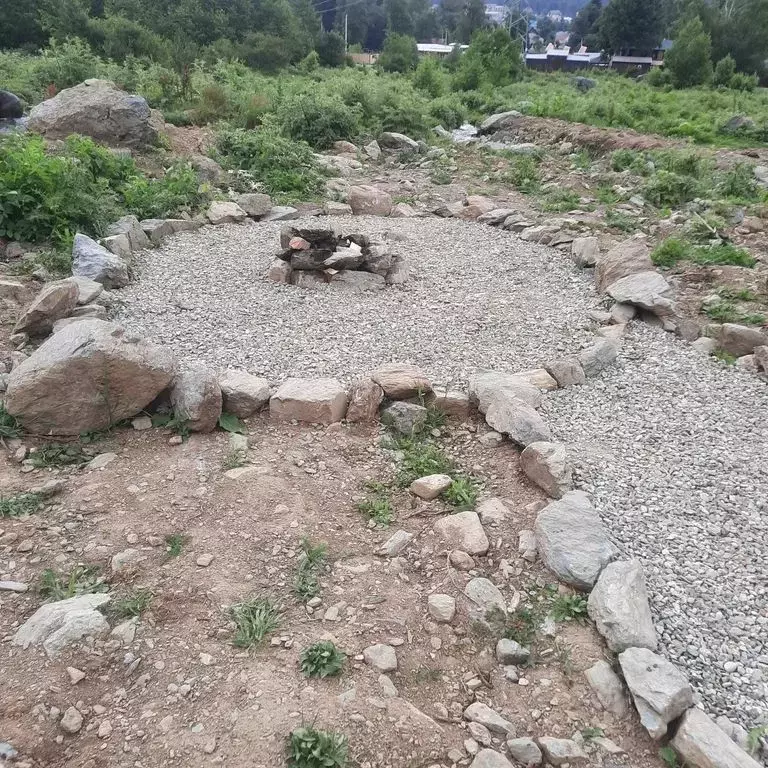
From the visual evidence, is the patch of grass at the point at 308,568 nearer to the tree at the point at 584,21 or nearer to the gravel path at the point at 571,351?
the gravel path at the point at 571,351

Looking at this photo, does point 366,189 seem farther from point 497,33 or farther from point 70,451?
point 497,33

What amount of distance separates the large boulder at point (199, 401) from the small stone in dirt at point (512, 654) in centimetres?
281

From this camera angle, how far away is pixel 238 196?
11.2 m

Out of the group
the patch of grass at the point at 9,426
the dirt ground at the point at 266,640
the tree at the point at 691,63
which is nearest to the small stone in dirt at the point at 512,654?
the dirt ground at the point at 266,640

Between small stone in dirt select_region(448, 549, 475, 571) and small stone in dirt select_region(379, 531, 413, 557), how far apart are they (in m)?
0.30

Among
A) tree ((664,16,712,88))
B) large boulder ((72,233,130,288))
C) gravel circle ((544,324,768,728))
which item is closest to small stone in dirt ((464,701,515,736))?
gravel circle ((544,324,768,728))

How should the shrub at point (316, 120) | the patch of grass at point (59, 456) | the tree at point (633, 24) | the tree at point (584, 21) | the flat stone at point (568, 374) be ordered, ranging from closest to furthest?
1. the patch of grass at point (59, 456)
2. the flat stone at point (568, 374)
3. the shrub at point (316, 120)
4. the tree at point (633, 24)
5. the tree at point (584, 21)

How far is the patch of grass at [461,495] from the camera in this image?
4285 millimetres

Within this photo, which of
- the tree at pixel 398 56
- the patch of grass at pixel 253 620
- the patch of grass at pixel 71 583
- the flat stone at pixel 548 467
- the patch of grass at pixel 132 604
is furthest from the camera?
the tree at pixel 398 56

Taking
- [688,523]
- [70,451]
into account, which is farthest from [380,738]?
[70,451]

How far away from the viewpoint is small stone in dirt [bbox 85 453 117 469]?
177 inches

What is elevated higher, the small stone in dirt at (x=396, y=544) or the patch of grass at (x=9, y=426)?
the patch of grass at (x=9, y=426)

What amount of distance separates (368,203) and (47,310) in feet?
22.4

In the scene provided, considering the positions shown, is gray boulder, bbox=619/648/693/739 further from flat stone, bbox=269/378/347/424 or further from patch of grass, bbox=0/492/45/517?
patch of grass, bbox=0/492/45/517
